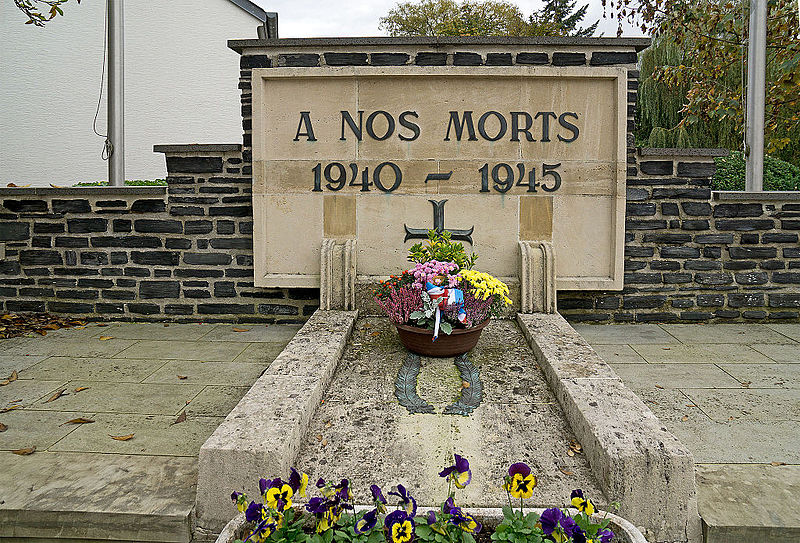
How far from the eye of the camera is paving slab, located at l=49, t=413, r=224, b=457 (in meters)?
3.22

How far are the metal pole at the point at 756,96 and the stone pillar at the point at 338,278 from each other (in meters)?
4.42

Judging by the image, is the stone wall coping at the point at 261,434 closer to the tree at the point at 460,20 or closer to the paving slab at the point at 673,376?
the paving slab at the point at 673,376

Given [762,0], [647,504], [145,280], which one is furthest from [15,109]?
[647,504]

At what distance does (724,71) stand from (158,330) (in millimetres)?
10923

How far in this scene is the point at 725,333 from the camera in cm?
560

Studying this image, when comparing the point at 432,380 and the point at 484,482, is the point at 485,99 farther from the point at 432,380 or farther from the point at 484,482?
the point at 484,482

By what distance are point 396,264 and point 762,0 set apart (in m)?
5.01

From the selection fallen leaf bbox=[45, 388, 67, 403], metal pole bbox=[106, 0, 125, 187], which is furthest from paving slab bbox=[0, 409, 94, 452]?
metal pole bbox=[106, 0, 125, 187]

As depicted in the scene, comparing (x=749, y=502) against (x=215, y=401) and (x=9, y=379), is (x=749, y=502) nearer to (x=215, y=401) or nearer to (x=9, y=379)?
(x=215, y=401)

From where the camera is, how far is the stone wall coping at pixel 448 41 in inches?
218

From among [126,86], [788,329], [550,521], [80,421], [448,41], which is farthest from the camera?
[126,86]

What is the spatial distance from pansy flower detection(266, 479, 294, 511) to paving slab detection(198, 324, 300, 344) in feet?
11.1

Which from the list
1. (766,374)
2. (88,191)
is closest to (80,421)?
(88,191)

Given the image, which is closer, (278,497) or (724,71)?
(278,497)
